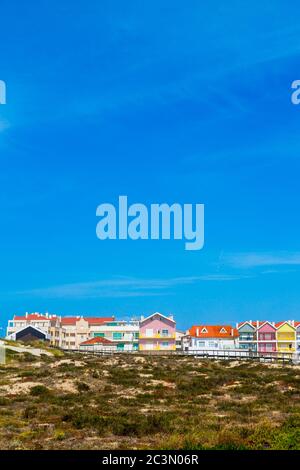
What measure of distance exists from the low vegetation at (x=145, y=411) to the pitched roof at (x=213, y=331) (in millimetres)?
77654

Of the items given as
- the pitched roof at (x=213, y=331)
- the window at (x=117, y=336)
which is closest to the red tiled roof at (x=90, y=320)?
the window at (x=117, y=336)

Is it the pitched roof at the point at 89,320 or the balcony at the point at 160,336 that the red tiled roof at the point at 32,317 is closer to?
the pitched roof at the point at 89,320

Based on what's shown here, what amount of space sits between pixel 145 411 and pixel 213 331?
104 m

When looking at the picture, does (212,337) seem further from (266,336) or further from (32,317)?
(32,317)

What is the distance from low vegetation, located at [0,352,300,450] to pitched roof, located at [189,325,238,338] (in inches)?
3057

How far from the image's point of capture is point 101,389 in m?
40.1

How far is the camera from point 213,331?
131 metres

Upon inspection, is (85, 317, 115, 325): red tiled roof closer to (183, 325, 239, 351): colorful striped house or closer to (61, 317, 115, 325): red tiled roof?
(61, 317, 115, 325): red tiled roof

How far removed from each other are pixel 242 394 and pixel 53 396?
1317 centimetres

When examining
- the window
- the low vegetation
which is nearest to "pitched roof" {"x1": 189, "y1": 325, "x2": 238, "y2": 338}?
the window

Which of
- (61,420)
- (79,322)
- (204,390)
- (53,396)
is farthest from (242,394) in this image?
(79,322)

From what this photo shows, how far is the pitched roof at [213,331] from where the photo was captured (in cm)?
12962

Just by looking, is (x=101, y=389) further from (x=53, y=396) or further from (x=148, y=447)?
(x=148, y=447)

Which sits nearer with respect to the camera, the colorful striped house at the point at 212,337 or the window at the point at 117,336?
the colorful striped house at the point at 212,337
